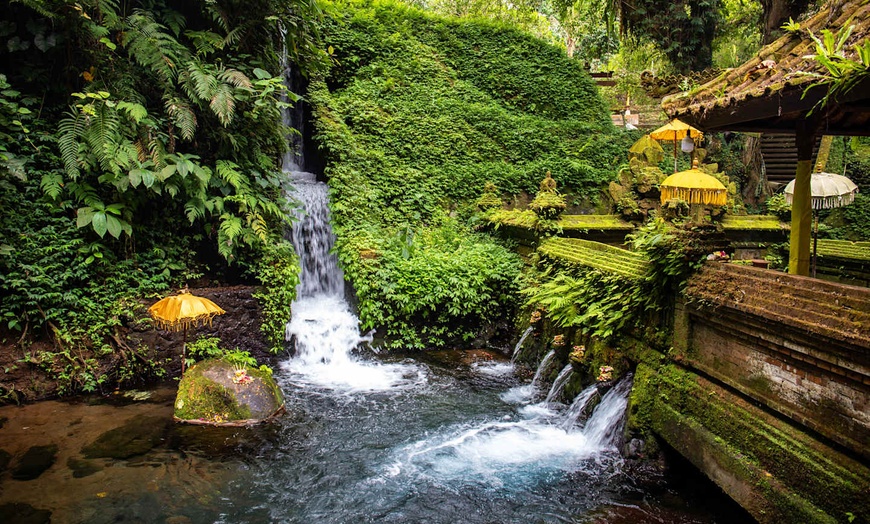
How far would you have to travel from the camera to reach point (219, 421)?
7.09 m

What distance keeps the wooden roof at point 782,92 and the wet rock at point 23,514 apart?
6998 mm

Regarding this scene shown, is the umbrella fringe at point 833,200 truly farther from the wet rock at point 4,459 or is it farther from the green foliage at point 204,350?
the wet rock at point 4,459

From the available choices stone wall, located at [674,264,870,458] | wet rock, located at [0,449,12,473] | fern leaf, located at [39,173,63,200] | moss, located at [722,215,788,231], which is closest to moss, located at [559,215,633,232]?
moss, located at [722,215,788,231]

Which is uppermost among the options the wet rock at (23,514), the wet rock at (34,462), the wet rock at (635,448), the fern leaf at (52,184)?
the fern leaf at (52,184)

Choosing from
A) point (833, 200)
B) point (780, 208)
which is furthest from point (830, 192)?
point (780, 208)

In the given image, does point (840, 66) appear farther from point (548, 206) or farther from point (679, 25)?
point (679, 25)

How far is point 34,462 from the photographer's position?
19.4 feet

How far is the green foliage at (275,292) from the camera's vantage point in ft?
31.4

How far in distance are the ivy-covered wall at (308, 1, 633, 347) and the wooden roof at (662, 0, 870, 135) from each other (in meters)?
6.06

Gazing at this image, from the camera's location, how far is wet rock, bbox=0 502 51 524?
4.84m

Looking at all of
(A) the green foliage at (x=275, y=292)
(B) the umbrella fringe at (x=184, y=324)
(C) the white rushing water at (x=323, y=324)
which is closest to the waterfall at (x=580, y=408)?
(C) the white rushing water at (x=323, y=324)

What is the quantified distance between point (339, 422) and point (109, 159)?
16.5ft

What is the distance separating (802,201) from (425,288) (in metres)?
6.45

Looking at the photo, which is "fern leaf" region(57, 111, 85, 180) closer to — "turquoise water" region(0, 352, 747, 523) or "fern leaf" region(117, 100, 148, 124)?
"fern leaf" region(117, 100, 148, 124)
